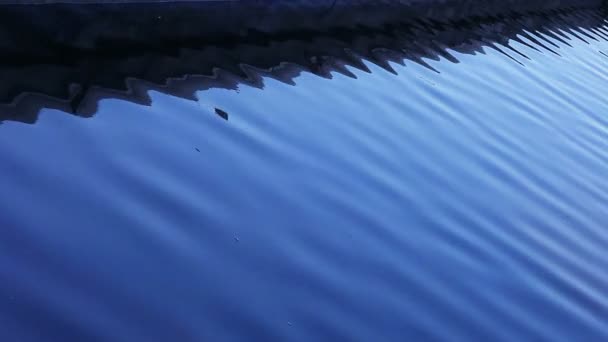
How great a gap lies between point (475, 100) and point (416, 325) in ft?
16.7

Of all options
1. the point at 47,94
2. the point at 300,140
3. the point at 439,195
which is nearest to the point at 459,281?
the point at 439,195

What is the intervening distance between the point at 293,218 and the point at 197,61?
8.34 feet

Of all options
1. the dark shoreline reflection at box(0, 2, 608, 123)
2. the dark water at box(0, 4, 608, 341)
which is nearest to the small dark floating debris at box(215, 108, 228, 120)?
the dark water at box(0, 4, 608, 341)

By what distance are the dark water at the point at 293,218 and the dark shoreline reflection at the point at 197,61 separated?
0.21 feet

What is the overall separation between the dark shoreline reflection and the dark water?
63 millimetres

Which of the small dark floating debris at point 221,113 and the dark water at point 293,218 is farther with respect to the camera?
the small dark floating debris at point 221,113

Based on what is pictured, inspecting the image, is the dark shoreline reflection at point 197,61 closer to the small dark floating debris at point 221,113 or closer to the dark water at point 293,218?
the dark water at point 293,218

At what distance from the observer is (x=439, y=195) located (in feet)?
22.0

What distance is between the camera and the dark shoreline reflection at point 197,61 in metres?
6.03

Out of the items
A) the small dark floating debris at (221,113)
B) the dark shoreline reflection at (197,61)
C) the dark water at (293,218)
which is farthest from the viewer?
the small dark floating debris at (221,113)

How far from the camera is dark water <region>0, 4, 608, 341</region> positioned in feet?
14.3

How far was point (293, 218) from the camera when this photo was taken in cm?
557

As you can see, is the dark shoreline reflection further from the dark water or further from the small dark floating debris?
the small dark floating debris

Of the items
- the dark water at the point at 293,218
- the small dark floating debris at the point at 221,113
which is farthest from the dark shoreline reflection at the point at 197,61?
the small dark floating debris at the point at 221,113
